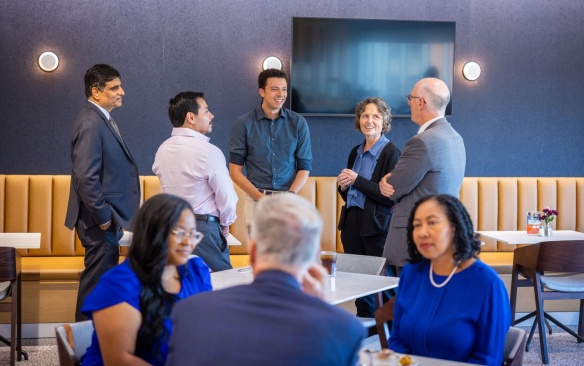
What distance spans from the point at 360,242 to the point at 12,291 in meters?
2.10

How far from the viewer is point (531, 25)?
7055 millimetres

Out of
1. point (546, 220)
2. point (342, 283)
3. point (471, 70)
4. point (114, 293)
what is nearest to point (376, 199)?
point (342, 283)

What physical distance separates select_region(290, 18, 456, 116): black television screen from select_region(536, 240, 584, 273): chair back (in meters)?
1.98

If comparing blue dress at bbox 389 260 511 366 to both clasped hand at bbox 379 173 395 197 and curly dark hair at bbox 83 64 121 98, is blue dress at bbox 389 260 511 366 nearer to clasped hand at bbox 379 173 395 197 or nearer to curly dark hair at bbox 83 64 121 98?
clasped hand at bbox 379 173 395 197

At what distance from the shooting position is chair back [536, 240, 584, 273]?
5.18m

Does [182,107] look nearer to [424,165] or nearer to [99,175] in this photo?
[99,175]

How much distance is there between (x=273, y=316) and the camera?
1.72 meters

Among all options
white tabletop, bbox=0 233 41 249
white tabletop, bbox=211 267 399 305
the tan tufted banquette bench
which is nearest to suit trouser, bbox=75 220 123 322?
white tabletop, bbox=0 233 41 249

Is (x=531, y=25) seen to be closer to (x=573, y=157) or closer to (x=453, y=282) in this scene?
(x=573, y=157)

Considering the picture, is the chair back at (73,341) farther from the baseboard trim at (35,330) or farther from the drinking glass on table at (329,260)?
the baseboard trim at (35,330)

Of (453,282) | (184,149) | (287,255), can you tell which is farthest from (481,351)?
(184,149)

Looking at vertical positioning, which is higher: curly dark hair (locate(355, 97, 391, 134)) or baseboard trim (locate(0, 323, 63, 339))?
curly dark hair (locate(355, 97, 391, 134))

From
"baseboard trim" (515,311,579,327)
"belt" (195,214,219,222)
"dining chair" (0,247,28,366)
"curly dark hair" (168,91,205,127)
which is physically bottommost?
"baseboard trim" (515,311,579,327)

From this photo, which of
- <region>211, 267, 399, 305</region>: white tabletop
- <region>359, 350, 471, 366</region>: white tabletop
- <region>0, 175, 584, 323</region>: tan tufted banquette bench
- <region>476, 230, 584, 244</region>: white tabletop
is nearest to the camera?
<region>359, 350, 471, 366</region>: white tabletop
